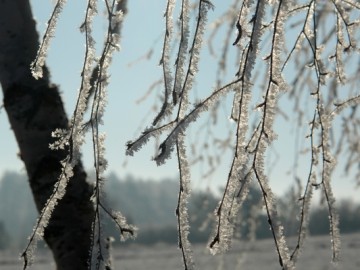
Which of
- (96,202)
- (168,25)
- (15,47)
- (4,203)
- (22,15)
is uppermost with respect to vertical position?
(4,203)

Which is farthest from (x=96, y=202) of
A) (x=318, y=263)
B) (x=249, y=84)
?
(x=318, y=263)

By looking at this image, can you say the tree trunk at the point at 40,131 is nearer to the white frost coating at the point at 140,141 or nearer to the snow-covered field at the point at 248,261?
the white frost coating at the point at 140,141

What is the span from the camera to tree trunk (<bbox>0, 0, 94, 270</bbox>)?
170 centimetres

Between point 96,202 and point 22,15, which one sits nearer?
point 96,202

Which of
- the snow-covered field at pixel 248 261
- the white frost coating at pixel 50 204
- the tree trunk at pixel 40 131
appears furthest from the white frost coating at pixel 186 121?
the snow-covered field at pixel 248 261

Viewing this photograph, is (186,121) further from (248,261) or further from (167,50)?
(248,261)

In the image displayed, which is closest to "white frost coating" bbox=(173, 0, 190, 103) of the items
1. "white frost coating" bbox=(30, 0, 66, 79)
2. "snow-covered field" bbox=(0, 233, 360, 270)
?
"white frost coating" bbox=(30, 0, 66, 79)

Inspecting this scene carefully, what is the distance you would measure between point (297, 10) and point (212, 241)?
0.58 m

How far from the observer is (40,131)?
174 centimetres

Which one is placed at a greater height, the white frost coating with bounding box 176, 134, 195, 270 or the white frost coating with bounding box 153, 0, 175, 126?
the white frost coating with bounding box 153, 0, 175, 126

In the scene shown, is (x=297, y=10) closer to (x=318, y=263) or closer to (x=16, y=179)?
(x=318, y=263)

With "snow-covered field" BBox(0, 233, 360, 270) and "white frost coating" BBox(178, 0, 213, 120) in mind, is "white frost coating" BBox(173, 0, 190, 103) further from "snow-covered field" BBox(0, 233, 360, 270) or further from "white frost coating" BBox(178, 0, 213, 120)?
"snow-covered field" BBox(0, 233, 360, 270)

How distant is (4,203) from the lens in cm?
9931

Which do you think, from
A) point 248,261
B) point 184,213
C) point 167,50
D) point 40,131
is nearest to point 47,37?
point 167,50
